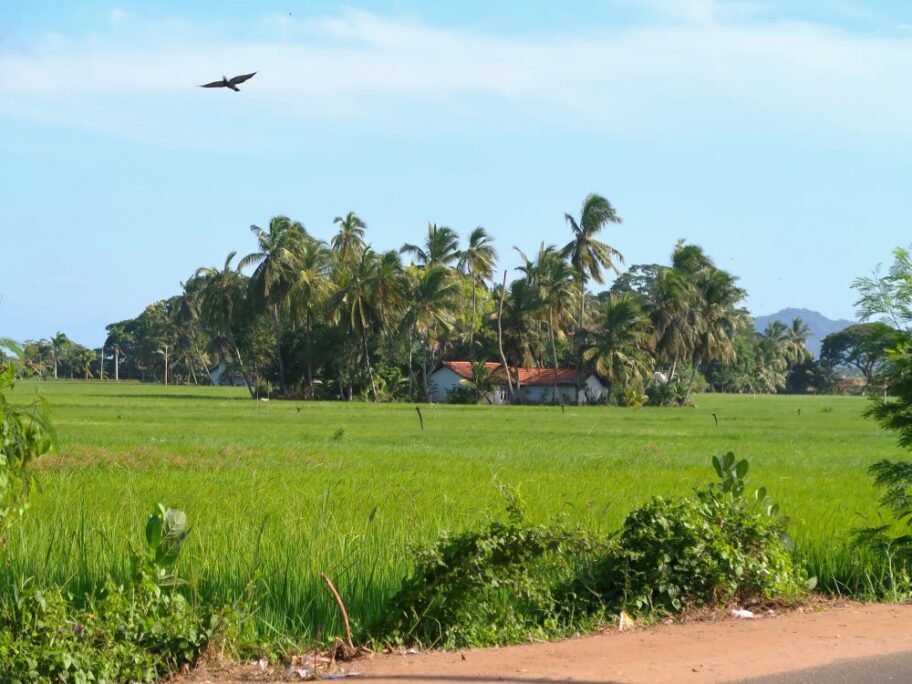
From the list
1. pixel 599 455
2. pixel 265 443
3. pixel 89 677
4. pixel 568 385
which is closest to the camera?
pixel 89 677

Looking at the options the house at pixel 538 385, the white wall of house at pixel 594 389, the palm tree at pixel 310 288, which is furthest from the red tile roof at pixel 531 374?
the palm tree at pixel 310 288

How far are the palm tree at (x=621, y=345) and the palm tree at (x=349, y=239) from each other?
56.6 ft

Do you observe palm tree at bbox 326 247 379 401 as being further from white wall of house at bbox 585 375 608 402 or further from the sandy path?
the sandy path

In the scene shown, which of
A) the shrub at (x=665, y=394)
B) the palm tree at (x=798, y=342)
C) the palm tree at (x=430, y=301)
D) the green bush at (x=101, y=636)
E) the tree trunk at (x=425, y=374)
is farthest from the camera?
the palm tree at (x=798, y=342)

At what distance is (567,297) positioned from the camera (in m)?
60.1

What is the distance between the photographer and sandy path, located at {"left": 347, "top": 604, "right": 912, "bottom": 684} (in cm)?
523

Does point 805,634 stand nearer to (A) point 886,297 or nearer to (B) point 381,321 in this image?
(A) point 886,297

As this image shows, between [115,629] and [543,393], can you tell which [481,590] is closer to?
[115,629]

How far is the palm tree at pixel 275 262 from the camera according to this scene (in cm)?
6134

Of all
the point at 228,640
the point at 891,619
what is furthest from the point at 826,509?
the point at 228,640

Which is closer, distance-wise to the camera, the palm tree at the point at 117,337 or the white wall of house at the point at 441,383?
the white wall of house at the point at 441,383

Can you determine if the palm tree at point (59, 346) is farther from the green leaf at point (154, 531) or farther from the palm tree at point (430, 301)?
the green leaf at point (154, 531)

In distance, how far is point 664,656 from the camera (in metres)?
5.62

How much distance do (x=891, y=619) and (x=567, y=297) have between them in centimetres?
5369
